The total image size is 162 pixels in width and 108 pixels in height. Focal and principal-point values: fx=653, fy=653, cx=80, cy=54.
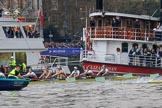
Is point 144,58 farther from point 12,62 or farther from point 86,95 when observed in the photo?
point 86,95

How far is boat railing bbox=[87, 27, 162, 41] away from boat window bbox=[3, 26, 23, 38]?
683 cm

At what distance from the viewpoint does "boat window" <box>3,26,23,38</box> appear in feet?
151

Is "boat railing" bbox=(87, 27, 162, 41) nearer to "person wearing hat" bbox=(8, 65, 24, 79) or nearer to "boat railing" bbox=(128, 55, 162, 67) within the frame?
"boat railing" bbox=(128, 55, 162, 67)

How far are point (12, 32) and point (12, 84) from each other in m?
8.31

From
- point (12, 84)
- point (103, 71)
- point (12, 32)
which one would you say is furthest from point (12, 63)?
point (103, 71)

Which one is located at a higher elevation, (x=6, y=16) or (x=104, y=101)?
(x=6, y=16)

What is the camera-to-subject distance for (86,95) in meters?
37.2

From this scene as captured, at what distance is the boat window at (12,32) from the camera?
4606cm

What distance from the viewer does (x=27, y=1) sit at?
10825 cm

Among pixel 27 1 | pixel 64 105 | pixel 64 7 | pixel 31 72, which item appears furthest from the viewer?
pixel 27 1

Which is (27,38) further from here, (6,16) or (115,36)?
(115,36)

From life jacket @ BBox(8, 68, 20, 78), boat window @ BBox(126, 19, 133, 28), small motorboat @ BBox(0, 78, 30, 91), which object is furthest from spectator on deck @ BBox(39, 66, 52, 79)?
boat window @ BBox(126, 19, 133, 28)

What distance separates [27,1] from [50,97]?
73.3 metres

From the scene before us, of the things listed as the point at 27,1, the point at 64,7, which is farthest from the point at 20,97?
the point at 27,1
